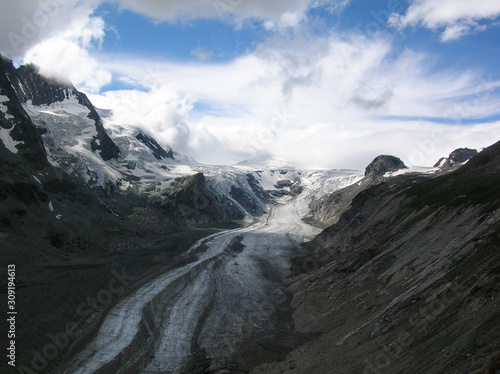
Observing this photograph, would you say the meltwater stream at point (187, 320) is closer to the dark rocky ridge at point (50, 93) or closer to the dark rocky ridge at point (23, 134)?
the dark rocky ridge at point (23, 134)

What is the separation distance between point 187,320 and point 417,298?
2305 centimetres

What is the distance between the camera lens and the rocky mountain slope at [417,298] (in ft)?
61.8

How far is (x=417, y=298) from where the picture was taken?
994 inches

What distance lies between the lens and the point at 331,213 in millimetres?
155250

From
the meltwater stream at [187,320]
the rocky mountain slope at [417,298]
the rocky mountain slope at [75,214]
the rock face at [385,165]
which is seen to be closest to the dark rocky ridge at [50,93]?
the rocky mountain slope at [75,214]

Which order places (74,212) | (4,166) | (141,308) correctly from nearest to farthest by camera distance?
1. (141,308)
2. (4,166)
3. (74,212)

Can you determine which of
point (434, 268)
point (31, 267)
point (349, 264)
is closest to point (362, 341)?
point (434, 268)

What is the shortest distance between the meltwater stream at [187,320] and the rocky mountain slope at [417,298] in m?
5.18

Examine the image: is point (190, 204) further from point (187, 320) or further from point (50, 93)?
point (187, 320)

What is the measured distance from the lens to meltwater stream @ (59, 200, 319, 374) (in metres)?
30.6

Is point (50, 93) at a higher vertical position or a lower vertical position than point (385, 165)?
higher

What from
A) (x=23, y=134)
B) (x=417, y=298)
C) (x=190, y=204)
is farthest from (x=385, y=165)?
(x=417, y=298)

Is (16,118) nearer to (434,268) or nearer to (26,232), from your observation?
(26,232)

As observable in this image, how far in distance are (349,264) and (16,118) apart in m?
76.5
